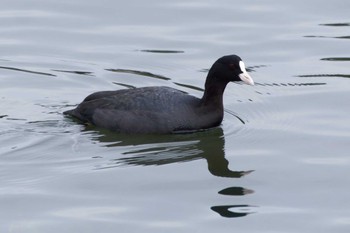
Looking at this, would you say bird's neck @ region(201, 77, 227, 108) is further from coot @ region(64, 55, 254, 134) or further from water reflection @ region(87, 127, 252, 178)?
water reflection @ region(87, 127, 252, 178)

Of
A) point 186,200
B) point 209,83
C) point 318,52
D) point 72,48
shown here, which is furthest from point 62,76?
point 186,200

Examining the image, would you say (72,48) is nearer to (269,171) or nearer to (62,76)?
(62,76)

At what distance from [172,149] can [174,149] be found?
0.02 metres

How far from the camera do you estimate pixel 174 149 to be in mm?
12047

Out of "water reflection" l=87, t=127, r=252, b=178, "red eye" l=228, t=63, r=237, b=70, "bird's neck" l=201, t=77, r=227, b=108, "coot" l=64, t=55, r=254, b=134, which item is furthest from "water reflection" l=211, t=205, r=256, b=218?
"red eye" l=228, t=63, r=237, b=70

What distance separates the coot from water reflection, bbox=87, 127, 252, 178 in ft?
0.37

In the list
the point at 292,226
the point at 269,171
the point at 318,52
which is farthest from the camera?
the point at 318,52

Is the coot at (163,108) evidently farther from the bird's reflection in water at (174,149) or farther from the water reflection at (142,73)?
the water reflection at (142,73)

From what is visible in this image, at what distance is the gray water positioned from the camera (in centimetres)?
1012

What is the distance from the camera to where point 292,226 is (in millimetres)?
9805

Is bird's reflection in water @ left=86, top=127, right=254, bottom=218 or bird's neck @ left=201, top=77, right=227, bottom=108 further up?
bird's neck @ left=201, top=77, right=227, bottom=108

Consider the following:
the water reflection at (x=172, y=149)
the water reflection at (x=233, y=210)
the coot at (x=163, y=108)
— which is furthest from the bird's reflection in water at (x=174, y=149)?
the water reflection at (x=233, y=210)

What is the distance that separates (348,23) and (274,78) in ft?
7.96

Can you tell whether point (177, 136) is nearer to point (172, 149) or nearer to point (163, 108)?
point (163, 108)
